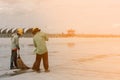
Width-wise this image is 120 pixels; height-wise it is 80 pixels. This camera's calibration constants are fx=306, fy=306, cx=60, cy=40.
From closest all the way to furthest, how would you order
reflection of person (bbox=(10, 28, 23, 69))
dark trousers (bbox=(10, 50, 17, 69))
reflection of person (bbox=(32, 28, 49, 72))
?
reflection of person (bbox=(32, 28, 49, 72))
reflection of person (bbox=(10, 28, 23, 69))
dark trousers (bbox=(10, 50, 17, 69))

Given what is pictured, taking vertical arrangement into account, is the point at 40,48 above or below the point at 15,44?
below

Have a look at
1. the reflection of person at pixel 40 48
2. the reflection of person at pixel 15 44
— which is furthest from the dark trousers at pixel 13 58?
the reflection of person at pixel 40 48

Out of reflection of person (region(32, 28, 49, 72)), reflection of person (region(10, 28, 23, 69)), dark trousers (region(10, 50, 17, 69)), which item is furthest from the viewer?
dark trousers (region(10, 50, 17, 69))

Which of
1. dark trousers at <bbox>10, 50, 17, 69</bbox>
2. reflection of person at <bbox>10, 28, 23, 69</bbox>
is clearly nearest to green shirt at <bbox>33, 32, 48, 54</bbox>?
reflection of person at <bbox>10, 28, 23, 69</bbox>

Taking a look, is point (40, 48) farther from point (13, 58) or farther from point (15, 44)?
point (13, 58)

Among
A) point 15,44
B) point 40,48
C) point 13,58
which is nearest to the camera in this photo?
point 40,48

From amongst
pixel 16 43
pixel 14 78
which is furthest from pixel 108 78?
pixel 16 43

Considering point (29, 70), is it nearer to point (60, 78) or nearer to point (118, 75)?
point (60, 78)

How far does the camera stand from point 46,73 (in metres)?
11.5

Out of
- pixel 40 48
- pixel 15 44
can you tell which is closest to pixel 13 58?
pixel 15 44

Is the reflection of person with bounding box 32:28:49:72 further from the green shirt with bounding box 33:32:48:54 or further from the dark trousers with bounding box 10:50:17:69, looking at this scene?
the dark trousers with bounding box 10:50:17:69

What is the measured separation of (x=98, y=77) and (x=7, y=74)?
3.37m

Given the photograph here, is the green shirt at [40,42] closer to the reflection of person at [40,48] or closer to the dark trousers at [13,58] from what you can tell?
the reflection of person at [40,48]

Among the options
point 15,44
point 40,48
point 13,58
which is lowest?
point 13,58
